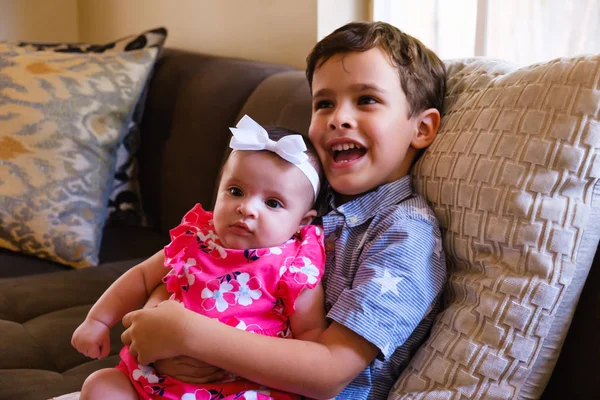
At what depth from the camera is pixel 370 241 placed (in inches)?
43.3

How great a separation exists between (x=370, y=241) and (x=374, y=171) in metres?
0.14

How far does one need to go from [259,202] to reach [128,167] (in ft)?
4.07

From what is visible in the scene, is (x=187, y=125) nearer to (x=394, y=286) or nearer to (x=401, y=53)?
(x=401, y=53)

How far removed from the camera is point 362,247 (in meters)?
1.11

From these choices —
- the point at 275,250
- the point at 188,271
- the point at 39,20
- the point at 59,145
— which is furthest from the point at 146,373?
the point at 39,20

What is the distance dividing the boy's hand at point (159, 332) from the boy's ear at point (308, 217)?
0.88ft

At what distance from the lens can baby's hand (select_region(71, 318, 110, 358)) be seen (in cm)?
113

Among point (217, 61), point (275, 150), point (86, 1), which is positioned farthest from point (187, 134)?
point (86, 1)

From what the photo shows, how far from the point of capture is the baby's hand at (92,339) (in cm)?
113

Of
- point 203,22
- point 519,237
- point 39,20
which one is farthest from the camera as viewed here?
point 39,20

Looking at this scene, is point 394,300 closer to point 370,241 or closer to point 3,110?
point 370,241

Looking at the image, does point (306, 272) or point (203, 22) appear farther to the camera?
point (203, 22)

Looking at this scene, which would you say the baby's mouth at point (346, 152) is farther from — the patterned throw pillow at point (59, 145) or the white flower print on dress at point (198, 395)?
the patterned throw pillow at point (59, 145)

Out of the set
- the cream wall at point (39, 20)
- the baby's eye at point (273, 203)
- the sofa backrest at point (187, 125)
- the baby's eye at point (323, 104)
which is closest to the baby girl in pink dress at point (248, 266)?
the baby's eye at point (273, 203)
